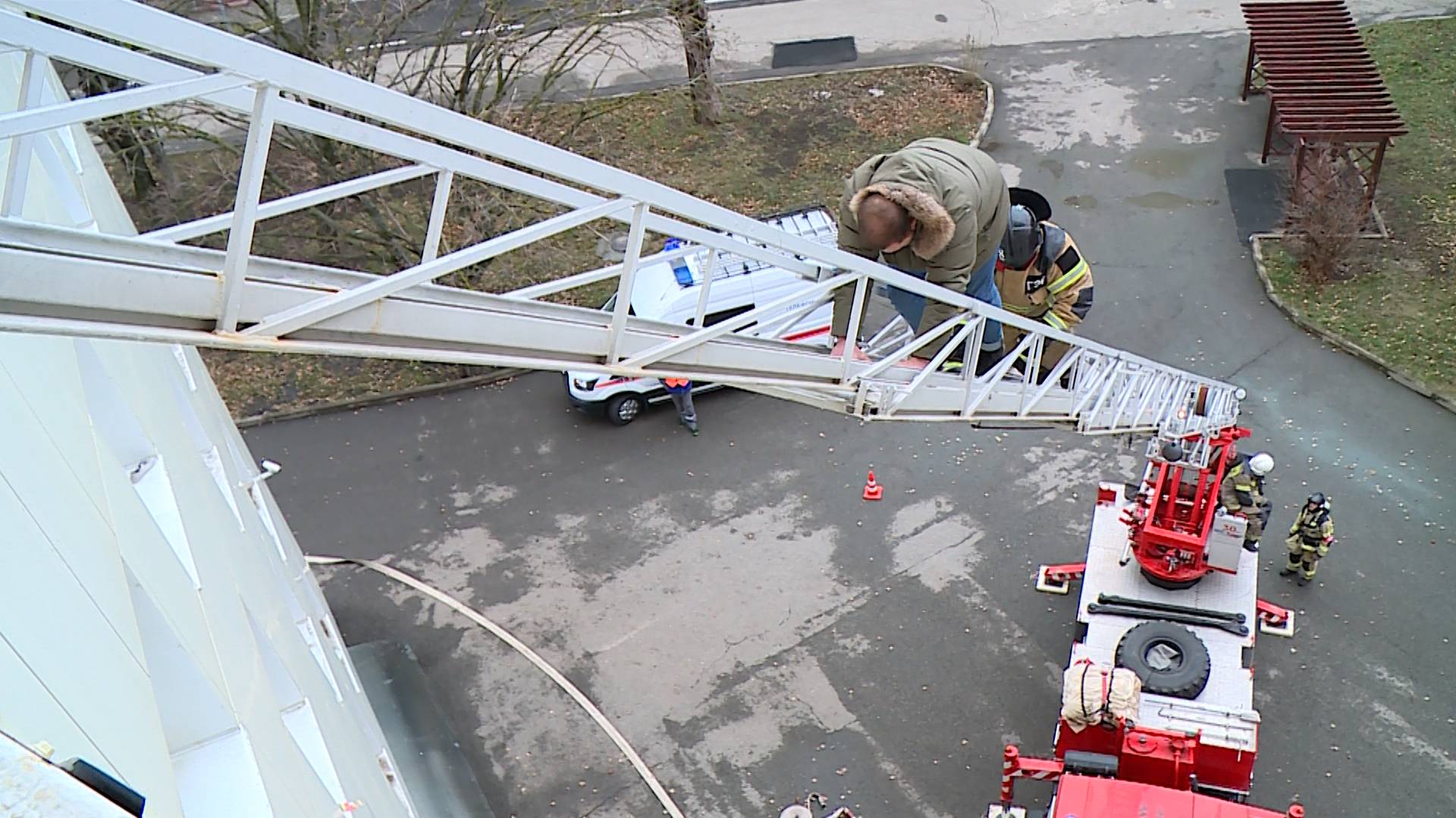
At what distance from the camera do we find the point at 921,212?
681 centimetres

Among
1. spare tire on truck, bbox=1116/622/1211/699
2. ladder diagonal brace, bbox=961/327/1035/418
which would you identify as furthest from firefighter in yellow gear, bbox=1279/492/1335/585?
ladder diagonal brace, bbox=961/327/1035/418

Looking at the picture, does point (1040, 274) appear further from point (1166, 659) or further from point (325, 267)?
point (325, 267)

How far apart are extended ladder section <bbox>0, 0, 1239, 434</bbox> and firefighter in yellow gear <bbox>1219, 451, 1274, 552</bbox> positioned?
17.7ft

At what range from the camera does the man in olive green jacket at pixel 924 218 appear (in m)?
6.87

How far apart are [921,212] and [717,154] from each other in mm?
14607

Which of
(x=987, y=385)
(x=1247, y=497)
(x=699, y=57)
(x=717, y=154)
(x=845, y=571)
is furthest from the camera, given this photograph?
(x=717, y=154)

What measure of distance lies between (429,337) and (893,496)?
9.83 metres

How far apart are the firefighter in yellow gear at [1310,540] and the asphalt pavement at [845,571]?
340 millimetres

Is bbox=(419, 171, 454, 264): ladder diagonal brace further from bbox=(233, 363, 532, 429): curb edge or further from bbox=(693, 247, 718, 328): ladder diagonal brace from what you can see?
bbox=(233, 363, 532, 429): curb edge

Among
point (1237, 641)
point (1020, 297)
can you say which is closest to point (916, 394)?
point (1020, 297)

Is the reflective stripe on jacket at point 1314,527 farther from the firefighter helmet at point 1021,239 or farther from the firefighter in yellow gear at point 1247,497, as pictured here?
the firefighter helmet at point 1021,239

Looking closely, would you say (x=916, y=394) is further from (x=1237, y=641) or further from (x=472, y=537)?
(x=472, y=537)

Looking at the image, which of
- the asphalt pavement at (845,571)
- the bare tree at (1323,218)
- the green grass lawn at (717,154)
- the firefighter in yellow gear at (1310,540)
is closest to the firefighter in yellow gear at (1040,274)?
the firefighter in yellow gear at (1310,540)

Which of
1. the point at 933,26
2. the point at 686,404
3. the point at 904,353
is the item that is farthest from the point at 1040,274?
the point at 933,26
